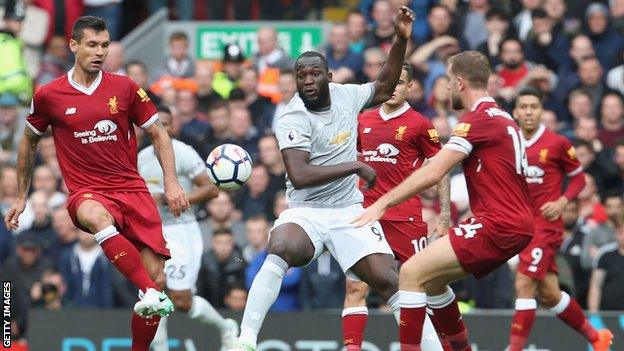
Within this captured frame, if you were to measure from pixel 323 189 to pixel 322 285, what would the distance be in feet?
15.7

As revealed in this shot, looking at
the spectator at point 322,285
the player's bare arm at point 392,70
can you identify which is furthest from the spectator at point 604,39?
the player's bare arm at point 392,70

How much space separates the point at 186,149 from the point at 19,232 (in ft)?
14.0

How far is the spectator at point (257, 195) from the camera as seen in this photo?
59.1ft

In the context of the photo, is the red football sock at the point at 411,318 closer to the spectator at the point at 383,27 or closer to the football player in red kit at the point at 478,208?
the football player in red kit at the point at 478,208

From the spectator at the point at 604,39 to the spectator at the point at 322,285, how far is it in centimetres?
487

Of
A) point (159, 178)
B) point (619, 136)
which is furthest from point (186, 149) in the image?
point (619, 136)

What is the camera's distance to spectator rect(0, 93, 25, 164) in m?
20.2

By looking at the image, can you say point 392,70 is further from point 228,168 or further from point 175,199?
point 175,199

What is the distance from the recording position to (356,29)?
2031 cm

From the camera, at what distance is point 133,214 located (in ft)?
39.8

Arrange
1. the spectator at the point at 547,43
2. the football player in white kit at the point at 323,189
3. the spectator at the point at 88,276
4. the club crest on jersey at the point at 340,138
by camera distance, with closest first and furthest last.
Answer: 1. the football player in white kit at the point at 323,189
2. the club crest on jersey at the point at 340,138
3. the spectator at the point at 88,276
4. the spectator at the point at 547,43

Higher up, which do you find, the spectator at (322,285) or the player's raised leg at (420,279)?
the player's raised leg at (420,279)

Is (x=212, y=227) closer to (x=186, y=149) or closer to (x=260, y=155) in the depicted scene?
(x=260, y=155)

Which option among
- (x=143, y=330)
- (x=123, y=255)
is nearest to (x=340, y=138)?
(x=123, y=255)
